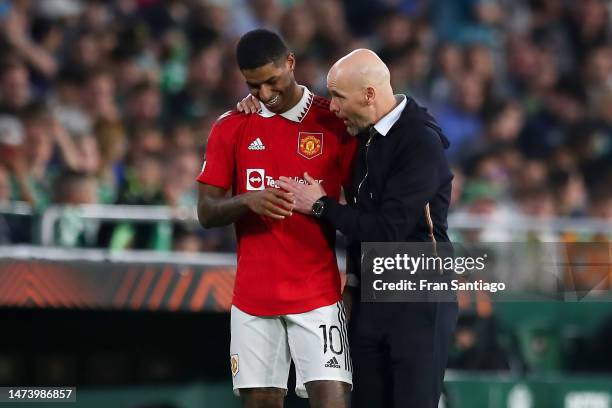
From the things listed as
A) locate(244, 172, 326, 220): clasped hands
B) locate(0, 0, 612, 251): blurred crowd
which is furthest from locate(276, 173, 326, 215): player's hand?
locate(0, 0, 612, 251): blurred crowd

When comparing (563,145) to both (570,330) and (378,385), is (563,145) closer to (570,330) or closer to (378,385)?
(570,330)

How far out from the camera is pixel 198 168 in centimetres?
857

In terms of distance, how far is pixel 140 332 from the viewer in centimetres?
577

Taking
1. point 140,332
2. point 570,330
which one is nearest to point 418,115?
point 140,332

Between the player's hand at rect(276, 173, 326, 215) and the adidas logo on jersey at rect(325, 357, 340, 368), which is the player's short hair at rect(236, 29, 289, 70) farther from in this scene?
the adidas logo on jersey at rect(325, 357, 340, 368)

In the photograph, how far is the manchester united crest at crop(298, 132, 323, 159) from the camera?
452 cm

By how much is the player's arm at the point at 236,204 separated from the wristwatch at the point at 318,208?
0.08 m

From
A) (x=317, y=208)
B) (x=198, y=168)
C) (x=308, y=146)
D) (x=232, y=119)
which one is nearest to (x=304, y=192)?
(x=317, y=208)

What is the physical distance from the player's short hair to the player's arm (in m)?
0.47

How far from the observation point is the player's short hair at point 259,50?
432 centimetres

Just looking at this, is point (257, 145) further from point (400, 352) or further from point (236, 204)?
point (400, 352)

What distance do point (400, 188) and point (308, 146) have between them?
0.45m

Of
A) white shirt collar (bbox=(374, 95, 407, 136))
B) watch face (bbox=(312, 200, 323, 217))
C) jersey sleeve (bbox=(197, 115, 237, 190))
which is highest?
white shirt collar (bbox=(374, 95, 407, 136))

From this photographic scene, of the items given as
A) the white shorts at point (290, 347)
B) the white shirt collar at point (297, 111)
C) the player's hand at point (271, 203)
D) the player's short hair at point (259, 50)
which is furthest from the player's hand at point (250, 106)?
the white shorts at point (290, 347)
